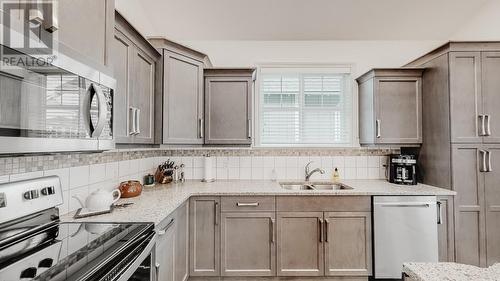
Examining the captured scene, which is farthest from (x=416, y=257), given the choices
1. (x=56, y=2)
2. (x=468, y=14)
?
(x=56, y=2)

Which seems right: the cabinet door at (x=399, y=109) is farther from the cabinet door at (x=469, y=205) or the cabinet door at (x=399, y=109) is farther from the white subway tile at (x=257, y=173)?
the white subway tile at (x=257, y=173)

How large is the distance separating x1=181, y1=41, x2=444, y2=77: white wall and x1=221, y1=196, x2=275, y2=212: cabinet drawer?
67.1 inches

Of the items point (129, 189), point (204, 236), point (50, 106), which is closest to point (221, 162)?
point (204, 236)

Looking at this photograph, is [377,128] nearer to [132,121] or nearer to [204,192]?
[204,192]

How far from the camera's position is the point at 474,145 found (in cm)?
239

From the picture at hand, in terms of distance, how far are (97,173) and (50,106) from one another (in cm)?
118

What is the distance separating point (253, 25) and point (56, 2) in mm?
2369

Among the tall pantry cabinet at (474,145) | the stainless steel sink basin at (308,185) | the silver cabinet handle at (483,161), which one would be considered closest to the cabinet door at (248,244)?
the stainless steel sink basin at (308,185)

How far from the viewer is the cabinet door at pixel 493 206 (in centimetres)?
237

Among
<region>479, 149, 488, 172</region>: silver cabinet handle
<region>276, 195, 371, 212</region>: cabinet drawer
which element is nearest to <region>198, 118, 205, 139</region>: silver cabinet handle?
<region>276, 195, 371, 212</region>: cabinet drawer

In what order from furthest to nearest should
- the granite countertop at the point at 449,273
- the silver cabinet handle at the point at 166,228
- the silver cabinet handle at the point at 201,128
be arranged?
the silver cabinet handle at the point at 201,128 < the silver cabinet handle at the point at 166,228 < the granite countertop at the point at 449,273

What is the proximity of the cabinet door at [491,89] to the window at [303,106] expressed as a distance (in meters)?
1.29

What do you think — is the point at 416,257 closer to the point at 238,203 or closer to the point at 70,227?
the point at 238,203

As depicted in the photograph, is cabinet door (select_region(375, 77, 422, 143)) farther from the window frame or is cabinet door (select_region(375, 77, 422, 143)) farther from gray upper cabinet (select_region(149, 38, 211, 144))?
gray upper cabinet (select_region(149, 38, 211, 144))
